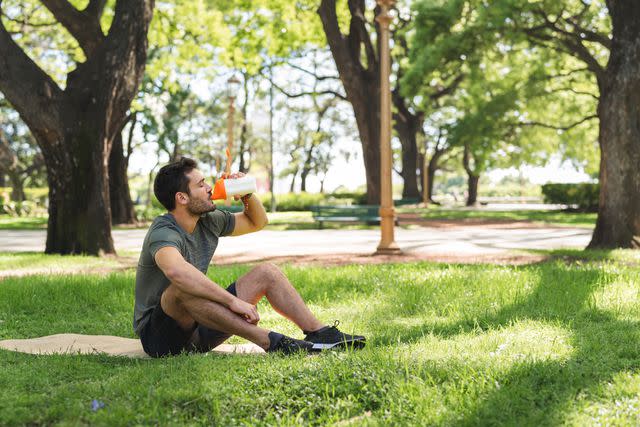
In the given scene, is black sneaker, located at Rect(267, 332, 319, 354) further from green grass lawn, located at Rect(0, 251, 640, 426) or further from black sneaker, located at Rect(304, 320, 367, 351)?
green grass lawn, located at Rect(0, 251, 640, 426)

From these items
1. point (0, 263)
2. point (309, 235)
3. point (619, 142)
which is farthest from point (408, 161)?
point (0, 263)

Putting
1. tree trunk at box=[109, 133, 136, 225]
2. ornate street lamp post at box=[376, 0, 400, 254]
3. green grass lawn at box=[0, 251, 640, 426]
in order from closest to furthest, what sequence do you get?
1. green grass lawn at box=[0, 251, 640, 426]
2. ornate street lamp post at box=[376, 0, 400, 254]
3. tree trunk at box=[109, 133, 136, 225]

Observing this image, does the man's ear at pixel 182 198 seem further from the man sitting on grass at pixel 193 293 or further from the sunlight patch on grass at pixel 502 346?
the sunlight patch on grass at pixel 502 346

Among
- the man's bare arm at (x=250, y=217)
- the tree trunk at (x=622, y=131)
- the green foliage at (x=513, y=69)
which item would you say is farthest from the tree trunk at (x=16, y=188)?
the man's bare arm at (x=250, y=217)

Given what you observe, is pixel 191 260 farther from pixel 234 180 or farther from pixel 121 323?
pixel 121 323

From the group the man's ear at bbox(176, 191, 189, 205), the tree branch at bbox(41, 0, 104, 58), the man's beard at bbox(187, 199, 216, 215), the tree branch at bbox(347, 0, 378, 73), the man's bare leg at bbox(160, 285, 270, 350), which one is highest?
the tree branch at bbox(347, 0, 378, 73)

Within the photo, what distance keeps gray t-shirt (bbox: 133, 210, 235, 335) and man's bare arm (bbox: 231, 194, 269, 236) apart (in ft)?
0.63

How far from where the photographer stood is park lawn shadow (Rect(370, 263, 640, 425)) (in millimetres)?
3643

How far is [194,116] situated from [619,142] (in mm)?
45759

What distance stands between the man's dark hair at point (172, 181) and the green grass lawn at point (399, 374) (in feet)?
3.50

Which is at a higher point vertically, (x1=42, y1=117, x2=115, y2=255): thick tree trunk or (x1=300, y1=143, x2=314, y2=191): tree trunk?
(x1=300, y1=143, x2=314, y2=191): tree trunk

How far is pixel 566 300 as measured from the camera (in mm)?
6727

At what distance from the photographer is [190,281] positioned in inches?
176

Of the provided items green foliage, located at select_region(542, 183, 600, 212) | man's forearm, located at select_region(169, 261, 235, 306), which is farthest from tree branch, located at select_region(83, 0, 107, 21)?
green foliage, located at select_region(542, 183, 600, 212)
